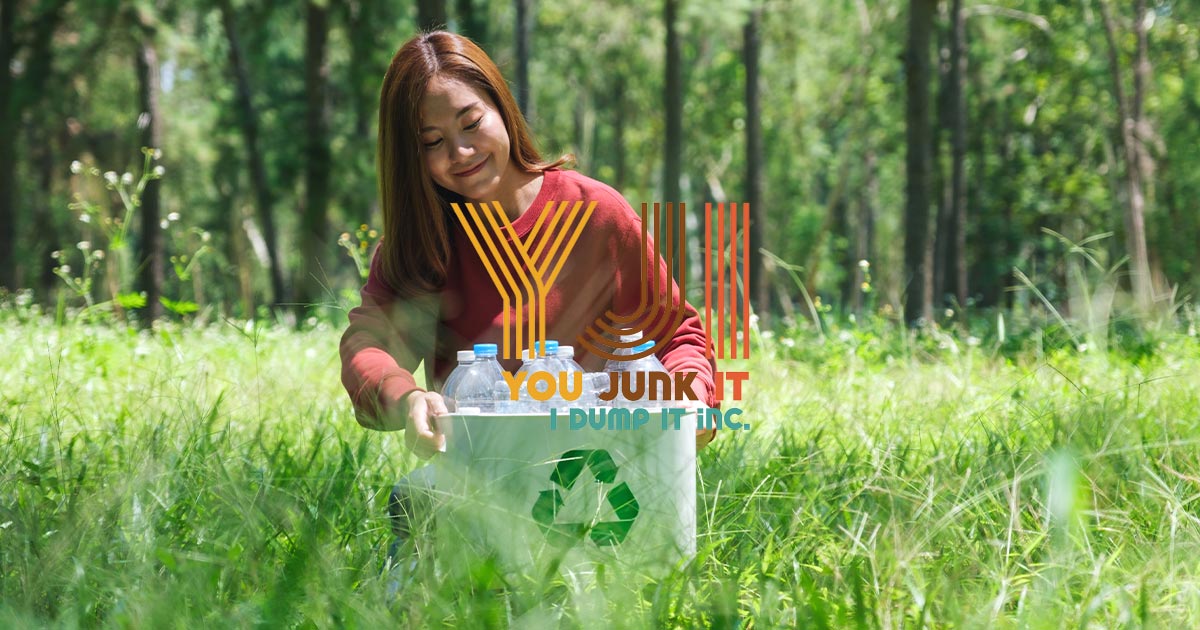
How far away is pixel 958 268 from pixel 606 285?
15.5 meters

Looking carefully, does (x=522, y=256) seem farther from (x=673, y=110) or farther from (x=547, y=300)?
(x=673, y=110)

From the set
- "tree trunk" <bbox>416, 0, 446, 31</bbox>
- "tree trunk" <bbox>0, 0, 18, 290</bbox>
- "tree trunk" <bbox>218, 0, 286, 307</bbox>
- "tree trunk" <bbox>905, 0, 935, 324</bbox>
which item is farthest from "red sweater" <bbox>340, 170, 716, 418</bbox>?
"tree trunk" <bbox>218, 0, 286, 307</bbox>

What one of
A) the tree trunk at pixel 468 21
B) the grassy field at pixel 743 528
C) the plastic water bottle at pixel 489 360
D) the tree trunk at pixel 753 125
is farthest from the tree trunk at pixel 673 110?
the plastic water bottle at pixel 489 360

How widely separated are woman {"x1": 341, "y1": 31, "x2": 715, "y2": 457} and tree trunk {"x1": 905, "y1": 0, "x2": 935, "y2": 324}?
908cm

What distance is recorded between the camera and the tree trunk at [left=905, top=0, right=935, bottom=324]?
11.6 m

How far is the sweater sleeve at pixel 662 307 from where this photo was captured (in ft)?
8.79

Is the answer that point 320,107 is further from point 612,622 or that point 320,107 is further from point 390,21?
point 612,622

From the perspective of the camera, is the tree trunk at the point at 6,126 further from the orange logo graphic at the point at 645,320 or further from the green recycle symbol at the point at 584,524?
the green recycle symbol at the point at 584,524

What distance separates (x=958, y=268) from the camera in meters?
17.5

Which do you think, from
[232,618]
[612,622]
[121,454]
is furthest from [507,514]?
[121,454]

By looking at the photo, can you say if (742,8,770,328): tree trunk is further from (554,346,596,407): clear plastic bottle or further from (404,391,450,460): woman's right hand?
(404,391,450,460): woman's right hand

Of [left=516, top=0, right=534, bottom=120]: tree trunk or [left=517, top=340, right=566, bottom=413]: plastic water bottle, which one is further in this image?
[left=516, top=0, right=534, bottom=120]: tree trunk

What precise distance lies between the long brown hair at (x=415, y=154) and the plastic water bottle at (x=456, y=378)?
0.32 meters

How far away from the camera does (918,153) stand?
12.1 meters
